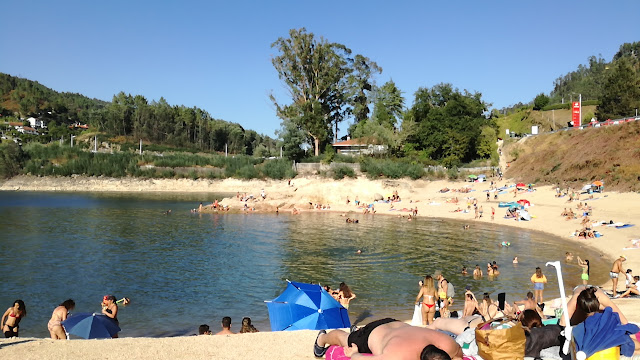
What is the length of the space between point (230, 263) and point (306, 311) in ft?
38.4

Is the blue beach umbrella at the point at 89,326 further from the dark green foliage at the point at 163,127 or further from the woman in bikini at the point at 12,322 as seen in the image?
the dark green foliage at the point at 163,127

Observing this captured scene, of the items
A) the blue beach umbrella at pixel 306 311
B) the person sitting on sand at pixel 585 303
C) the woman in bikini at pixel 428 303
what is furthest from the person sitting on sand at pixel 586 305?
the woman in bikini at pixel 428 303

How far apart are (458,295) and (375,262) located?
5.86 meters

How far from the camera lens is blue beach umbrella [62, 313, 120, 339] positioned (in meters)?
9.12

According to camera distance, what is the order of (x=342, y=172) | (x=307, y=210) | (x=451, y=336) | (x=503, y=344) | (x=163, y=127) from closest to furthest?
(x=503, y=344) < (x=451, y=336) < (x=307, y=210) < (x=342, y=172) < (x=163, y=127)

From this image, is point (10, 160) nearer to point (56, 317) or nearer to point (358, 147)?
point (358, 147)

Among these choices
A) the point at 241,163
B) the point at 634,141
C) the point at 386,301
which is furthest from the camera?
the point at 241,163

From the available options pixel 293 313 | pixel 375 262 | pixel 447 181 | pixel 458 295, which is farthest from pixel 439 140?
pixel 293 313

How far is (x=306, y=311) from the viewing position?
31.9 ft

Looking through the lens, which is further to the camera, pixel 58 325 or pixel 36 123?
pixel 36 123

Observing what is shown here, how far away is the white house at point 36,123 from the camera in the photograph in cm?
12721

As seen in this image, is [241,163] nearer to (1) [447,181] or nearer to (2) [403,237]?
(1) [447,181]

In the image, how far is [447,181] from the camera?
52312 mm

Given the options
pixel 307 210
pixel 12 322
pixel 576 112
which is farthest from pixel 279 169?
pixel 12 322
